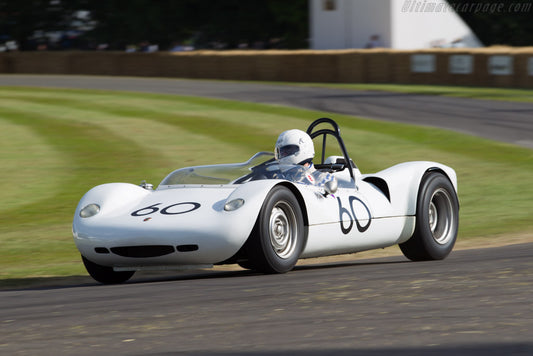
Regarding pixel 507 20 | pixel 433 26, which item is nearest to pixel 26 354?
pixel 433 26

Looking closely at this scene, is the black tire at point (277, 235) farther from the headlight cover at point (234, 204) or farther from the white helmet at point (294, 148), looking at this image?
the white helmet at point (294, 148)

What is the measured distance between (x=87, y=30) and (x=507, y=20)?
22.5 m

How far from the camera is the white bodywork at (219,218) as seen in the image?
6.89 m

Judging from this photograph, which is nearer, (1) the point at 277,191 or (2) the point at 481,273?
(2) the point at 481,273

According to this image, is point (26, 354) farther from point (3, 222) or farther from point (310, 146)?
point (3, 222)

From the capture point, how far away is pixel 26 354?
446 cm

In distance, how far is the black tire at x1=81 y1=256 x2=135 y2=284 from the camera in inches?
295

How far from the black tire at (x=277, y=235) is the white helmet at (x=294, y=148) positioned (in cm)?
91


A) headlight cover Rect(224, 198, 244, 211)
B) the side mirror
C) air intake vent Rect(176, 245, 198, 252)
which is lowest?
air intake vent Rect(176, 245, 198, 252)

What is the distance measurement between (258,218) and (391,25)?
3373 centimetres

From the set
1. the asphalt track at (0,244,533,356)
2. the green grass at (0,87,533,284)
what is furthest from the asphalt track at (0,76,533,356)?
the green grass at (0,87,533,284)

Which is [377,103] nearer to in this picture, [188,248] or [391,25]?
[391,25]

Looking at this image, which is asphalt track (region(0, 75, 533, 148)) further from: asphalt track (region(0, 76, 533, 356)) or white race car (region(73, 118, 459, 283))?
asphalt track (region(0, 76, 533, 356))

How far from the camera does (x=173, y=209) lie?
712cm
